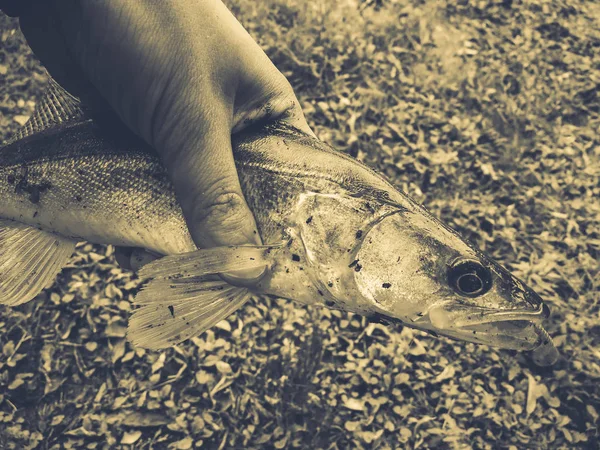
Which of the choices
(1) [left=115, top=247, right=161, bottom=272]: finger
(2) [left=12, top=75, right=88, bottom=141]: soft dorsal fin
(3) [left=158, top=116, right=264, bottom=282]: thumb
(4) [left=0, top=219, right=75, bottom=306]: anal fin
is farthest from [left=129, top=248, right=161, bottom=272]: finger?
(2) [left=12, top=75, right=88, bottom=141]: soft dorsal fin

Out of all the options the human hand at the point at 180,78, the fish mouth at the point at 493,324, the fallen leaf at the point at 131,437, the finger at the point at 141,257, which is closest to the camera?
the fish mouth at the point at 493,324

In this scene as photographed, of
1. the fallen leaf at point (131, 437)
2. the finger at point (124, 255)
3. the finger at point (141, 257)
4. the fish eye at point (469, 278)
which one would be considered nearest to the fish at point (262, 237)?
the fish eye at point (469, 278)

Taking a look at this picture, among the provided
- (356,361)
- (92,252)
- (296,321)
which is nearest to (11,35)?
(92,252)

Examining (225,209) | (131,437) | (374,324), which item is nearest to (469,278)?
(225,209)

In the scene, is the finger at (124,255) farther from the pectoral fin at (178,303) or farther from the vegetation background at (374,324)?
the vegetation background at (374,324)

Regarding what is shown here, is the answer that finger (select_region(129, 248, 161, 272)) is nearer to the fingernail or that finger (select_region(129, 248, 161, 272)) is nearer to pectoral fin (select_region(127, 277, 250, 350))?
pectoral fin (select_region(127, 277, 250, 350))

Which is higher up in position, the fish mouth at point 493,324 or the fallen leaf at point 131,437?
the fish mouth at point 493,324

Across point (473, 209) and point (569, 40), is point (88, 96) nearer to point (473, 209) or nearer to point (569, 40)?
point (473, 209)
